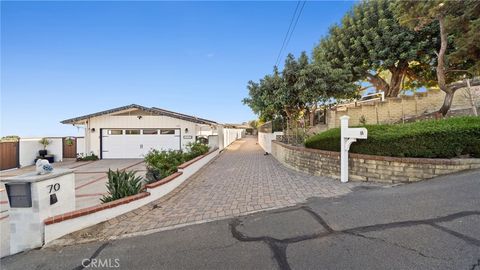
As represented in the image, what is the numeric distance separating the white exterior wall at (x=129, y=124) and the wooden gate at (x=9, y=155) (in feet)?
10.4

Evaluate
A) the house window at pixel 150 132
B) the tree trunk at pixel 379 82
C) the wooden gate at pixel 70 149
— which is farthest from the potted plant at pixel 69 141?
the tree trunk at pixel 379 82

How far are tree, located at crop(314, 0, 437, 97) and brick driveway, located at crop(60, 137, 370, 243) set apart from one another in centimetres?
899

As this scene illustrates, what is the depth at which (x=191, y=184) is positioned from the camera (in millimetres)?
6359

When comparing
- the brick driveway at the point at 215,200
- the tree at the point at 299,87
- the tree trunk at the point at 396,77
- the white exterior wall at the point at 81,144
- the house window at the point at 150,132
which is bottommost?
the brick driveway at the point at 215,200

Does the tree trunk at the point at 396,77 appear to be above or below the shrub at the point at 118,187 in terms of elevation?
above

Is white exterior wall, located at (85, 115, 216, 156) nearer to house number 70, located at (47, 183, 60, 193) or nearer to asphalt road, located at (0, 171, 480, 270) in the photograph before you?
house number 70, located at (47, 183, 60, 193)

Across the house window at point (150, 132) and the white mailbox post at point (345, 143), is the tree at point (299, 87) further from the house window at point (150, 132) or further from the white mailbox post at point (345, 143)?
the house window at point (150, 132)

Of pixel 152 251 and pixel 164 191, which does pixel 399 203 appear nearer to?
pixel 152 251

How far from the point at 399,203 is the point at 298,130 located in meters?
6.88

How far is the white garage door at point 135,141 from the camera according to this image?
13445 mm

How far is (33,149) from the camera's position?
40.8ft

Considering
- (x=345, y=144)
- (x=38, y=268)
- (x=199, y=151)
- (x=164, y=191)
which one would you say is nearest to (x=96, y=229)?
(x=38, y=268)

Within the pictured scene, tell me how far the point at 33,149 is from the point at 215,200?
1447cm

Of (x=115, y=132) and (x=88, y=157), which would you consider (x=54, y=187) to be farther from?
(x=88, y=157)
